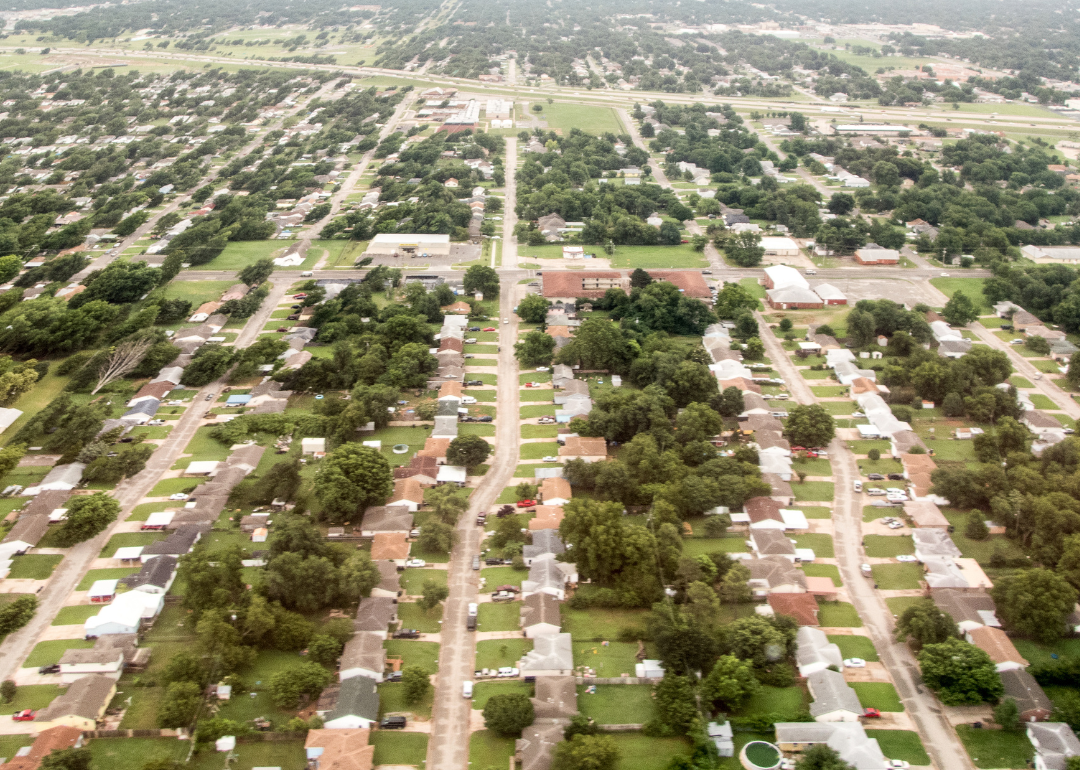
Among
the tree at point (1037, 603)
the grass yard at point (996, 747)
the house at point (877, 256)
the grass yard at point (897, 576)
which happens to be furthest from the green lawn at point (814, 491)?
the house at point (877, 256)

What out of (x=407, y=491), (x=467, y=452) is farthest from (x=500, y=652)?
(x=467, y=452)

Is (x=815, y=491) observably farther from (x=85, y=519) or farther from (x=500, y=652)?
(x=85, y=519)

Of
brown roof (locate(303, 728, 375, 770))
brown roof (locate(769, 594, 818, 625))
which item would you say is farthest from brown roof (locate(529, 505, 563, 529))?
brown roof (locate(303, 728, 375, 770))

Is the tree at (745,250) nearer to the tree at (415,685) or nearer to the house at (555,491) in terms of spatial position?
the house at (555,491)

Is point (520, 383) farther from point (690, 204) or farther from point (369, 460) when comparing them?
point (690, 204)

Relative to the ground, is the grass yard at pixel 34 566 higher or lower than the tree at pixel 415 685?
lower

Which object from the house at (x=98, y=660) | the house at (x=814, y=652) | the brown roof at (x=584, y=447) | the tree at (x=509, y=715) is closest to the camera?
the tree at (x=509, y=715)

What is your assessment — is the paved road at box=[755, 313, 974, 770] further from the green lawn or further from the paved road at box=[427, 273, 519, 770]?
the paved road at box=[427, 273, 519, 770]
